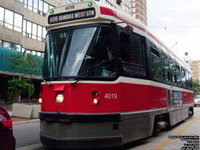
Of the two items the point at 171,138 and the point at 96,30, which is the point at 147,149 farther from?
the point at 96,30

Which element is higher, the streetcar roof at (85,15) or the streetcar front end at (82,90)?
the streetcar roof at (85,15)

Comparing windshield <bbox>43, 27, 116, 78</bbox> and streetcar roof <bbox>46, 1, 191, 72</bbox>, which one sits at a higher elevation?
streetcar roof <bbox>46, 1, 191, 72</bbox>

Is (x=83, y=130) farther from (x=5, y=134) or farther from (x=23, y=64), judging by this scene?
(x=23, y=64)

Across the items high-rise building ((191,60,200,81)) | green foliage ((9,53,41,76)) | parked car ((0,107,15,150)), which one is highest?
high-rise building ((191,60,200,81))

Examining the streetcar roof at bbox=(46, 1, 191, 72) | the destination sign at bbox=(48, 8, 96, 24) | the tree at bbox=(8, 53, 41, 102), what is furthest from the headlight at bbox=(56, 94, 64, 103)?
the tree at bbox=(8, 53, 41, 102)

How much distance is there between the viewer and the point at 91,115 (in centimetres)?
551

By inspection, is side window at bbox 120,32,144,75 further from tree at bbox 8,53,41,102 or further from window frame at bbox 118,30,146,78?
tree at bbox 8,53,41,102

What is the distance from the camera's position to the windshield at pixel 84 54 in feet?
18.8

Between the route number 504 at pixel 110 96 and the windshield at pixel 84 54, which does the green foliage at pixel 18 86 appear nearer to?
the windshield at pixel 84 54

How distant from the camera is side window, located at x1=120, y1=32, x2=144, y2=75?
6236 mm

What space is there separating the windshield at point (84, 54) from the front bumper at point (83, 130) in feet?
3.21

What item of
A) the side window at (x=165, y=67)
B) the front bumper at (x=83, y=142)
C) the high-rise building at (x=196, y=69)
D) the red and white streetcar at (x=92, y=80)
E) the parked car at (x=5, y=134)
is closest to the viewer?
the parked car at (x=5, y=134)

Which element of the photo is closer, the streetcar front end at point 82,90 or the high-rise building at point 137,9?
the streetcar front end at point 82,90

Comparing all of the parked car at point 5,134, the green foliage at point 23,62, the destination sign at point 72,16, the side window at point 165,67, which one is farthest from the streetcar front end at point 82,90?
the green foliage at point 23,62
